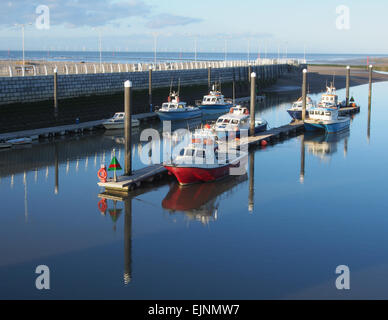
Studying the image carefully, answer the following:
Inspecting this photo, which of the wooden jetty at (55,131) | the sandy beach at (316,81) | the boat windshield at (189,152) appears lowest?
the wooden jetty at (55,131)

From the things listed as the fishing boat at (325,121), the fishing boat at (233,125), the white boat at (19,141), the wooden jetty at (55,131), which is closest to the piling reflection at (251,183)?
the fishing boat at (233,125)

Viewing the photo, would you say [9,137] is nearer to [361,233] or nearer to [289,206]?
[289,206]

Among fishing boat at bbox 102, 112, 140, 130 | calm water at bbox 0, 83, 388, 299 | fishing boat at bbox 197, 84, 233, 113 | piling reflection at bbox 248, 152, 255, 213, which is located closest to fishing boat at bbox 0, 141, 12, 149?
calm water at bbox 0, 83, 388, 299

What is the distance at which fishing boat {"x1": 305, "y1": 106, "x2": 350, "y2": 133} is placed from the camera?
45094 mm

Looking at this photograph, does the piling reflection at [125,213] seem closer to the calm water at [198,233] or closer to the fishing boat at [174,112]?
the calm water at [198,233]

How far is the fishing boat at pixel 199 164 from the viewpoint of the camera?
2681 cm

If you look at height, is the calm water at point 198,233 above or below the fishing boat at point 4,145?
below

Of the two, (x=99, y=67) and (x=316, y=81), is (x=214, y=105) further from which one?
(x=316, y=81)

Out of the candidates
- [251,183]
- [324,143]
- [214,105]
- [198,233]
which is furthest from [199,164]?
[214,105]

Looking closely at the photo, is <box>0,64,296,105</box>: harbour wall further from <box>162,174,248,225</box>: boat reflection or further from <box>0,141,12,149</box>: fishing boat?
<box>162,174,248,225</box>: boat reflection

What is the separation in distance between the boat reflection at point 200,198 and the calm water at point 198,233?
0.17 ft

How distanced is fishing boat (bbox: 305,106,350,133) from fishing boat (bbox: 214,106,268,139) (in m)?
4.89

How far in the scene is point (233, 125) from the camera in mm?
39656

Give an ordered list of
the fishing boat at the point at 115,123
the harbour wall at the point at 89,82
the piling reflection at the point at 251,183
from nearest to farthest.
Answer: the piling reflection at the point at 251,183
the harbour wall at the point at 89,82
the fishing boat at the point at 115,123
